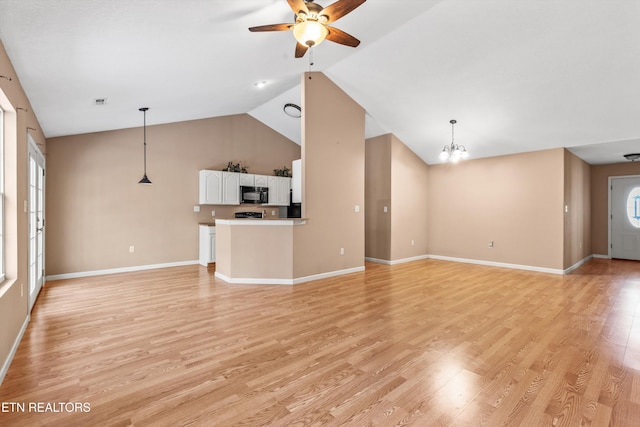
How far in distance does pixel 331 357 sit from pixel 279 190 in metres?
5.69

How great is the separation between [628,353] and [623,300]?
84.7 inches

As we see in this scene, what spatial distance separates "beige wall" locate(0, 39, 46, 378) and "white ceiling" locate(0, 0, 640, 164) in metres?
0.22

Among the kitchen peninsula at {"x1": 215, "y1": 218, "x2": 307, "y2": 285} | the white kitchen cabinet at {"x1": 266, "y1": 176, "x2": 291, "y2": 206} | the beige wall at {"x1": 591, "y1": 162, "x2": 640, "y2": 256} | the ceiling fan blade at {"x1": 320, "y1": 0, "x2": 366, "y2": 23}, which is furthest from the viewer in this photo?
the beige wall at {"x1": 591, "y1": 162, "x2": 640, "y2": 256}

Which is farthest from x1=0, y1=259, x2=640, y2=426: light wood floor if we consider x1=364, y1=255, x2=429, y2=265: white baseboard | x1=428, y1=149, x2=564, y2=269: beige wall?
x1=364, y1=255, x2=429, y2=265: white baseboard

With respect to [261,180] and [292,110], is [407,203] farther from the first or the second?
[261,180]

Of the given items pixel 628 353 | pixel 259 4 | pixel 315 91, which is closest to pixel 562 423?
pixel 628 353

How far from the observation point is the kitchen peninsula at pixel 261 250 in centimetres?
503

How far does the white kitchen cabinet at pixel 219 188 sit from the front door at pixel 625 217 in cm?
928

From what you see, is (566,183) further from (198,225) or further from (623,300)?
(198,225)

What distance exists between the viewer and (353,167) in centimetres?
593

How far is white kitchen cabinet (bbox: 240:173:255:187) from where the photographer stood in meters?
7.17

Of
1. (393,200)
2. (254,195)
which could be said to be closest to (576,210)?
(393,200)

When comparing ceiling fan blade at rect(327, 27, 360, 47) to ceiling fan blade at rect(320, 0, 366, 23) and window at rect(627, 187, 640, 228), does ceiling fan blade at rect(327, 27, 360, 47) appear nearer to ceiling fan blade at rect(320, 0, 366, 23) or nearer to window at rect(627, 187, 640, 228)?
ceiling fan blade at rect(320, 0, 366, 23)

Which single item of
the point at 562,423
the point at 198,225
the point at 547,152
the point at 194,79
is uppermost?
the point at 194,79
